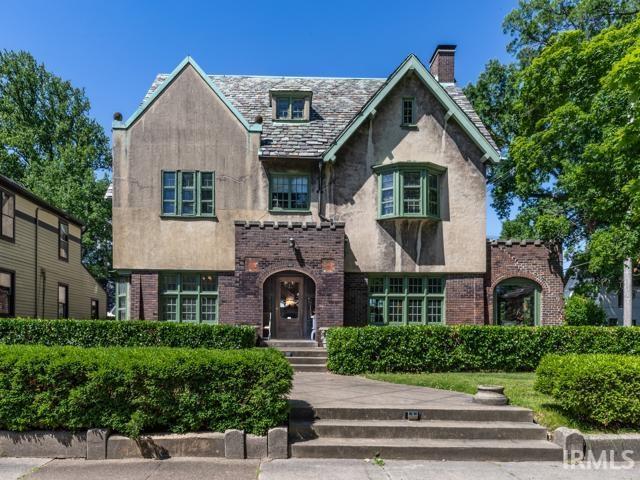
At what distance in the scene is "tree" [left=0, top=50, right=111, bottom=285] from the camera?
34.8 meters

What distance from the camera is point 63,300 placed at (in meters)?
25.5

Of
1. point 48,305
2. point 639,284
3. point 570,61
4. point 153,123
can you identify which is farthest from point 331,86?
point 639,284

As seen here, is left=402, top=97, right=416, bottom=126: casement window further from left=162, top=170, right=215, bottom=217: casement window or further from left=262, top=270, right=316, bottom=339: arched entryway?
left=162, top=170, right=215, bottom=217: casement window

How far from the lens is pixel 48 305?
23.3 m

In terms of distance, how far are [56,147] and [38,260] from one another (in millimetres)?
19788

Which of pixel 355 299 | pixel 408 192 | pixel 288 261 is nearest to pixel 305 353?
pixel 288 261

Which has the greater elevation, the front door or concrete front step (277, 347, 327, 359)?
the front door

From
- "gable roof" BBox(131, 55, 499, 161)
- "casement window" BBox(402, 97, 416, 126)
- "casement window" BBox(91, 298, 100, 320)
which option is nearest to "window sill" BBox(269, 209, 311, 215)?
"gable roof" BBox(131, 55, 499, 161)

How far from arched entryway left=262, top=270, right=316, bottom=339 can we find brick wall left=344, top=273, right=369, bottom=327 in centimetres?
120

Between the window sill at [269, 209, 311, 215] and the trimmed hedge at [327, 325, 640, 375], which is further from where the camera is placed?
the window sill at [269, 209, 311, 215]

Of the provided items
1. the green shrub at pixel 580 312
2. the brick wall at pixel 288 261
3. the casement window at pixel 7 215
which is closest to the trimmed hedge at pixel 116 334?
the brick wall at pixel 288 261

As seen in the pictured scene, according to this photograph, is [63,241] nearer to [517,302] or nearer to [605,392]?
[517,302]

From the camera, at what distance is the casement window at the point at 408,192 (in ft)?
56.5

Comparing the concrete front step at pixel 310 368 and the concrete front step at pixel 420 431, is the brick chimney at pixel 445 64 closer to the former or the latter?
the concrete front step at pixel 310 368
